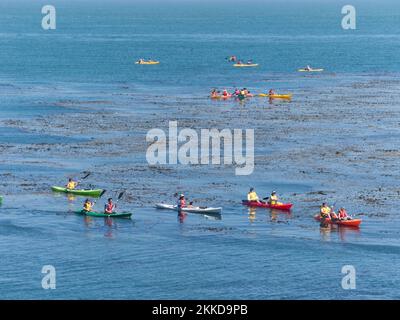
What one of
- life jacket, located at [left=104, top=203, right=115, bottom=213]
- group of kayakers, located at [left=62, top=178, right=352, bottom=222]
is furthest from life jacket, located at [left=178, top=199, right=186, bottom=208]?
life jacket, located at [left=104, top=203, right=115, bottom=213]

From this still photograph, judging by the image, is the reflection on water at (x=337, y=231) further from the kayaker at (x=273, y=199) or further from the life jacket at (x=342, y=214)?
the kayaker at (x=273, y=199)

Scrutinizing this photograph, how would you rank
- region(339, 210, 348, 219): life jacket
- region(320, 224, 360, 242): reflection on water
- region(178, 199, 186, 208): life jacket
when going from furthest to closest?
region(178, 199, 186, 208): life jacket
region(339, 210, 348, 219): life jacket
region(320, 224, 360, 242): reflection on water

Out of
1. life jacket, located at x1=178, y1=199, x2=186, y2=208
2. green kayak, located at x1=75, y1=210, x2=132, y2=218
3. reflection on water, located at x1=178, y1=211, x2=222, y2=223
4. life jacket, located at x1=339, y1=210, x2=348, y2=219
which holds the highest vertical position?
life jacket, located at x1=178, y1=199, x2=186, y2=208

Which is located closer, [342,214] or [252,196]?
[342,214]

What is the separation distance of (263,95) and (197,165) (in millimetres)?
50602

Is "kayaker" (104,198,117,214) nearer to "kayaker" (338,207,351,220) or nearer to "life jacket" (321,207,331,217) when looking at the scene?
"life jacket" (321,207,331,217)

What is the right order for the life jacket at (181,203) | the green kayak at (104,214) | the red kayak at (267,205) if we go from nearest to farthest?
the green kayak at (104,214), the life jacket at (181,203), the red kayak at (267,205)

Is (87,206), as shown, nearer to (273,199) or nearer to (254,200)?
(254,200)

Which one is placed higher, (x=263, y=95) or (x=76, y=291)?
(x=263, y=95)

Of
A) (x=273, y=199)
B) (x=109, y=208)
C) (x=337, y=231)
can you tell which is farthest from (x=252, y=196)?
(x=109, y=208)

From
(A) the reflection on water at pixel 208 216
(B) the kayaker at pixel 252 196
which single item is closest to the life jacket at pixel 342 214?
(B) the kayaker at pixel 252 196
